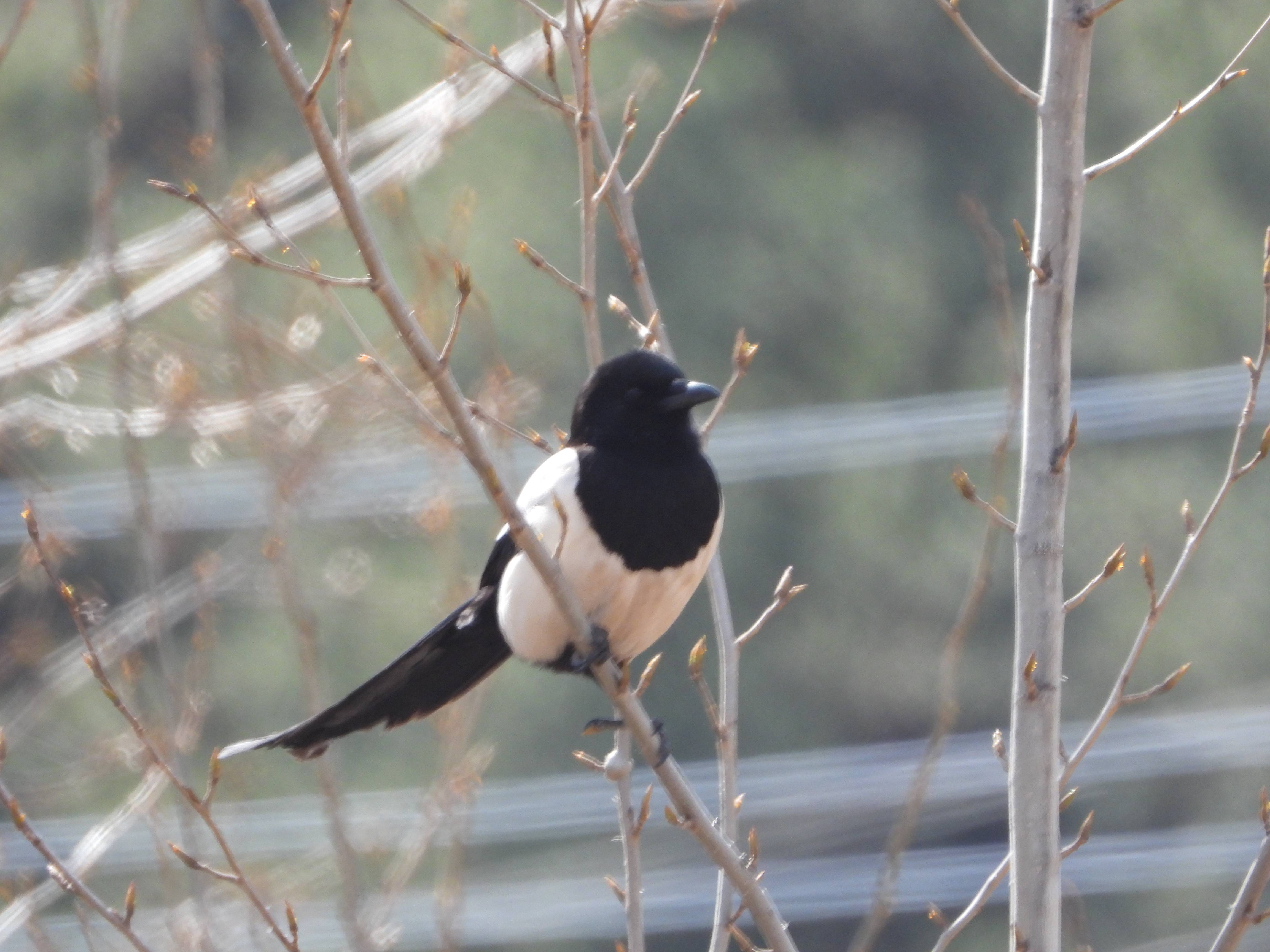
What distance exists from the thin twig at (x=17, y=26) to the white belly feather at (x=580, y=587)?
1065 millimetres

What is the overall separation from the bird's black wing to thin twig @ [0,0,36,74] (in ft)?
3.66

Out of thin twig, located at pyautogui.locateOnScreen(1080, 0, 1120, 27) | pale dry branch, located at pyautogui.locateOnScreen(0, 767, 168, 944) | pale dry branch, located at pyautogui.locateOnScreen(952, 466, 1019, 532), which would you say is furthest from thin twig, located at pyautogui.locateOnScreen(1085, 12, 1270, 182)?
pale dry branch, located at pyautogui.locateOnScreen(0, 767, 168, 944)

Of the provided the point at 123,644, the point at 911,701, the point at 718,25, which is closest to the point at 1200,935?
the point at 911,701

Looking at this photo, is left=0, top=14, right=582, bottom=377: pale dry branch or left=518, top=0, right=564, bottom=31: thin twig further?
left=0, top=14, right=582, bottom=377: pale dry branch

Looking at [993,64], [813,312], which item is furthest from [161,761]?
[813,312]

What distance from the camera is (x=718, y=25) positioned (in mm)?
2568

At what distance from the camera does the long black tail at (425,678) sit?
2.73 metres

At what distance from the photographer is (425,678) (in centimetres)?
288

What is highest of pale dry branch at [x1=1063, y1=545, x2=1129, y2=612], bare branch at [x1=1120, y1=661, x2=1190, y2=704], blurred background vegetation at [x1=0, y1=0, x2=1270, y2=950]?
blurred background vegetation at [x1=0, y1=0, x2=1270, y2=950]

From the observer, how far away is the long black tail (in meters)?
2.73

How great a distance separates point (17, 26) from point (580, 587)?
126 cm

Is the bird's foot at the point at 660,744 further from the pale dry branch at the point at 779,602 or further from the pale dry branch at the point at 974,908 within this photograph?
the pale dry branch at the point at 974,908

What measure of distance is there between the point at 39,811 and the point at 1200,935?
4201 millimetres

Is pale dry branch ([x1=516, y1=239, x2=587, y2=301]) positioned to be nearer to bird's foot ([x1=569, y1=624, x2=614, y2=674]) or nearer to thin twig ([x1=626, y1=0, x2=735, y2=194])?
thin twig ([x1=626, y1=0, x2=735, y2=194])
